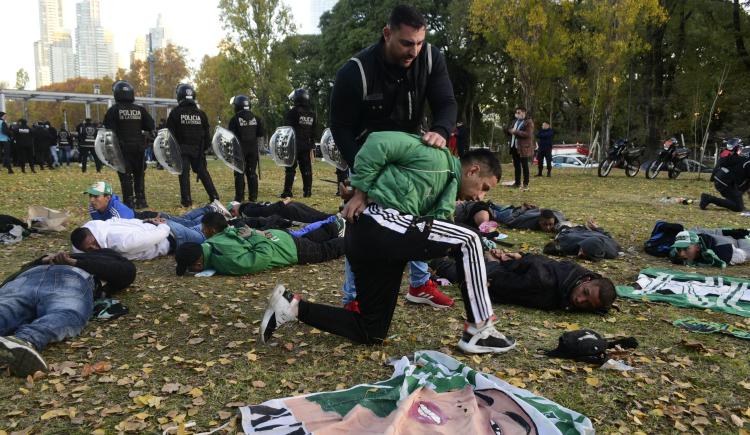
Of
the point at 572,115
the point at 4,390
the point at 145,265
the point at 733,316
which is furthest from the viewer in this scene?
the point at 572,115

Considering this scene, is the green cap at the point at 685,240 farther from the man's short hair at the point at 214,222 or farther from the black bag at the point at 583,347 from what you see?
the man's short hair at the point at 214,222

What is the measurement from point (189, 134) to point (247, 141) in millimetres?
1304

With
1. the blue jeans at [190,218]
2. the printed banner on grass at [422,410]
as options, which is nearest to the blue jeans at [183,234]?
the blue jeans at [190,218]

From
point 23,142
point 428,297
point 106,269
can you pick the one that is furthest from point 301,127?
point 23,142

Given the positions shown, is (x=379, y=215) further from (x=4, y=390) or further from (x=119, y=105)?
(x=119, y=105)

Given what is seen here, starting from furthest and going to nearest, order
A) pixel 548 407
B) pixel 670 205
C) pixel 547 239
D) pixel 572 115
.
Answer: pixel 572 115 → pixel 670 205 → pixel 547 239 → pixel 548 407

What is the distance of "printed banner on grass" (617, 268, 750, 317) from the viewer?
4785mm

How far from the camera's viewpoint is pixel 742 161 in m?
10.4

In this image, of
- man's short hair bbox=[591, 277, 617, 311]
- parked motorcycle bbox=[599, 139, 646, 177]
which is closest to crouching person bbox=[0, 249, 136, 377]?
man's short hair bbox=[591, 277, 617, 311]

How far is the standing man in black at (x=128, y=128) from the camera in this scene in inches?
402

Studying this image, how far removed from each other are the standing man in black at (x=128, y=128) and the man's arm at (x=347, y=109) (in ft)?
25.1

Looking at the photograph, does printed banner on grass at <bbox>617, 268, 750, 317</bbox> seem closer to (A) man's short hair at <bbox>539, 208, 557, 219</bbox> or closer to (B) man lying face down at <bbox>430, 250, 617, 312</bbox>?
(B) man lying face down at <bbox>430, 250, 617, 312</bbox>

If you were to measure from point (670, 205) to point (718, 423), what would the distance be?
9.60 metres

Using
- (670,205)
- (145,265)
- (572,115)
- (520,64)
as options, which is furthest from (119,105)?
(572,115)
